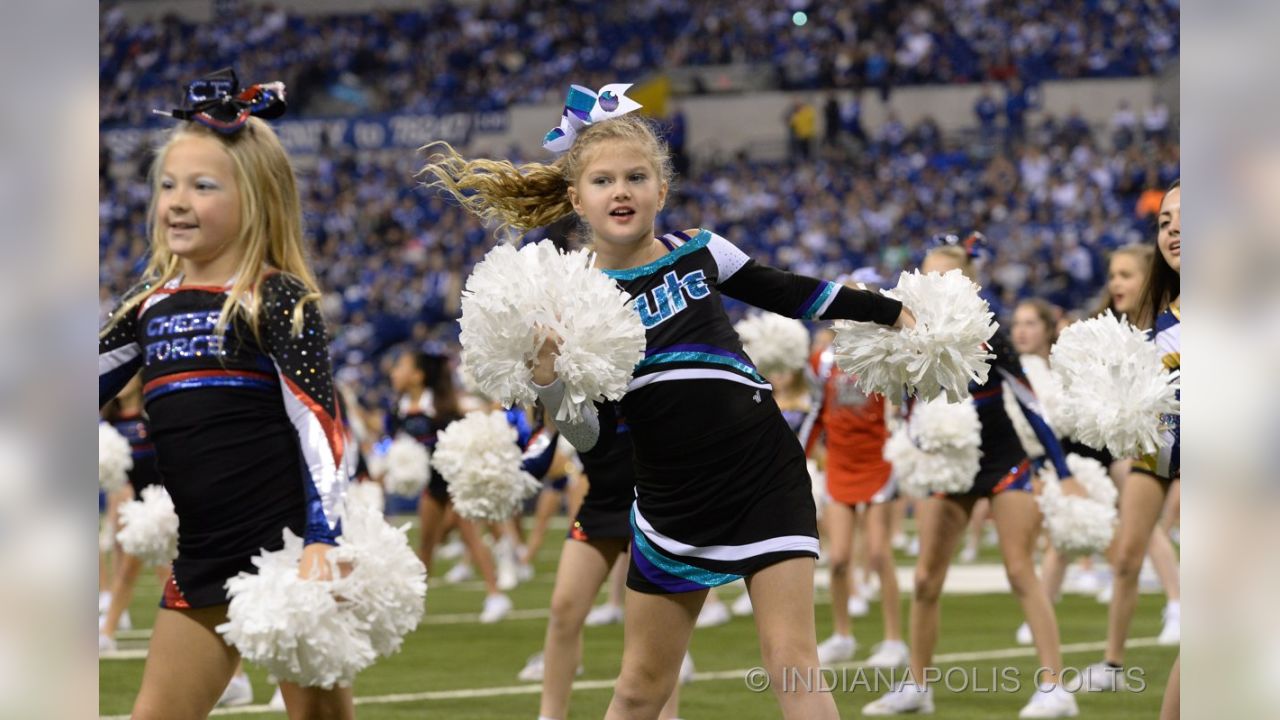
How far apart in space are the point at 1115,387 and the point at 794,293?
921 mm

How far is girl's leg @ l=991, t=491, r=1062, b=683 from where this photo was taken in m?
5.83

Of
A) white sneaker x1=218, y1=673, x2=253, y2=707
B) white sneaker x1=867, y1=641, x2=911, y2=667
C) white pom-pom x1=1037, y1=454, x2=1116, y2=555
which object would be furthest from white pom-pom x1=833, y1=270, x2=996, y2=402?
white sneaker x1=867, y1=641, x2=911, y2=667

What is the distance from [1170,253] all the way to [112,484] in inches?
260

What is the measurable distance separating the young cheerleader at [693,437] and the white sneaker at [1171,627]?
5216 millimetres

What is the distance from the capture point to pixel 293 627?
2.64 metres

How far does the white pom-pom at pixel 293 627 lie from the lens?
2.64 m

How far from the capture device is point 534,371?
9.41 feet

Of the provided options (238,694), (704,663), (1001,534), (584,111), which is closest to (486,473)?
(238,694)

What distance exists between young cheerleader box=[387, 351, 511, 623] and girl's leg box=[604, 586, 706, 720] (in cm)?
613

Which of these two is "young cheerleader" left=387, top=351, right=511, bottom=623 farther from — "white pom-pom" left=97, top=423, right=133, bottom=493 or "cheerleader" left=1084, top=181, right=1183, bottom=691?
"cheerleader" left=1084, top=181, right=1183, bottom=691

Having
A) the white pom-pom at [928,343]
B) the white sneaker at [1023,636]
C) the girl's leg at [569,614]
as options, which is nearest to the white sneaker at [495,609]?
the white sneaker at [1023,636]

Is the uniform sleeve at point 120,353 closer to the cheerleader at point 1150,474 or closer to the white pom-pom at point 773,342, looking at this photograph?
the cheerleader at point 1150,474

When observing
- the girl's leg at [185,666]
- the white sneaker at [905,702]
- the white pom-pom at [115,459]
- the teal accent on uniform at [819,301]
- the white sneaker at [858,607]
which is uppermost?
the teal accent on uniform at [819,301]
